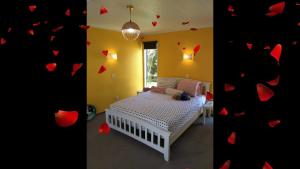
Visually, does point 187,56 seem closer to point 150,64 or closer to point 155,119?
point 150,64

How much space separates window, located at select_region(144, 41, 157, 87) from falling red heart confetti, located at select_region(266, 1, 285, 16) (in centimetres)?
436

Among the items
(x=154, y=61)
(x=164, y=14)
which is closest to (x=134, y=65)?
(x=154, y=61)

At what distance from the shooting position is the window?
4880 millimetres

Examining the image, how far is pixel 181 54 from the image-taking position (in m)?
4.27

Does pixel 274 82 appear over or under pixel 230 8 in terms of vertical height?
under

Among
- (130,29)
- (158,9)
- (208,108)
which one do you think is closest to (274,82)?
(130,29)

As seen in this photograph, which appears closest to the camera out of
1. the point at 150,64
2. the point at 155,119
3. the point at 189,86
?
the point at 155,119

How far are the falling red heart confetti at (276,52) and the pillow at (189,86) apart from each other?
3.29m

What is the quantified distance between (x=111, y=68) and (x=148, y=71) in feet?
4.23

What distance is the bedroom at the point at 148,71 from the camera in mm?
2273
